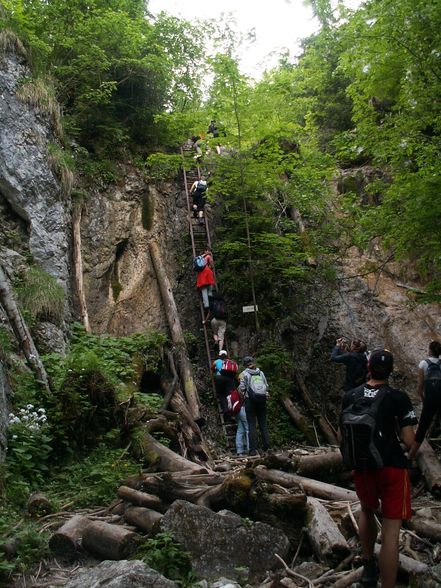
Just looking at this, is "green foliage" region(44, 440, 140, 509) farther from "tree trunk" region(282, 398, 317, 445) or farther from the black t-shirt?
"tree trunk" region(282, 398, 317, 445)

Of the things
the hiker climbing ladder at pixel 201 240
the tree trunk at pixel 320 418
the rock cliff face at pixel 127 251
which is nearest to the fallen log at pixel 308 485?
the hiker climbing ladder at pixel 201 240

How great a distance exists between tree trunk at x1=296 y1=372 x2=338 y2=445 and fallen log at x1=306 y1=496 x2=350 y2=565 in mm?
6864

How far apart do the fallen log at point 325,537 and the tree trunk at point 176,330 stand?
5.66 metres

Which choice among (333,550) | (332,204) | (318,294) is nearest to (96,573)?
(333,550)

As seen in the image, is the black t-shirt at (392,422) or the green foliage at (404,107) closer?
the black t-shirt at (392,422)

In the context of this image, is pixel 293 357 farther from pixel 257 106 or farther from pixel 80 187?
pixel 80 187

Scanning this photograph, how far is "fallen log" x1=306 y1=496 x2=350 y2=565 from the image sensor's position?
168 inches

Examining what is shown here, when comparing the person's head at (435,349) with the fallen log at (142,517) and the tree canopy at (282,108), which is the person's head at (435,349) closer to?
the tree canopy at (282,108)

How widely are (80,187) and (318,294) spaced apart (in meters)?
7.20

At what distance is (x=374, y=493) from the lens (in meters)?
3.75

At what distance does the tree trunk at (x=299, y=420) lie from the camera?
1130 centimetres

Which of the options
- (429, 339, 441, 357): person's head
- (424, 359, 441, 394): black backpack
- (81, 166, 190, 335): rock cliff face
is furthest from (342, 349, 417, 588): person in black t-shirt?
(81, 166, 190, 335): rock cliff face

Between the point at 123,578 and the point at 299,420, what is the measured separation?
856cm

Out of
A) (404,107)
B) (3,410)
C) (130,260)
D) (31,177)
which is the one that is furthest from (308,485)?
(130,260)
